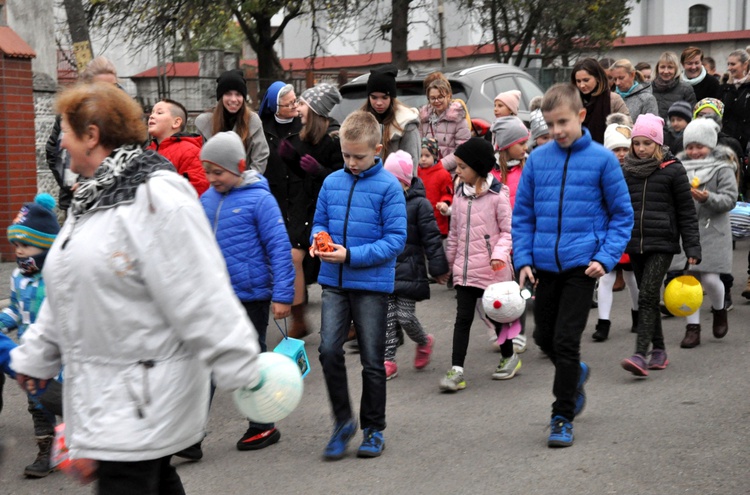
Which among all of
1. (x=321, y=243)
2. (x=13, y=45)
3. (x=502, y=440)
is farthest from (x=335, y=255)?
(x=13, y=45)

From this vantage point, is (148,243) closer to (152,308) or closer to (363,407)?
(152,308)

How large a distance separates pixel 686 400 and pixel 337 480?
2.51 meters

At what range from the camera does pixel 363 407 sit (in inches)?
217

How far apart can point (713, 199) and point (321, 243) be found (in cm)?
394

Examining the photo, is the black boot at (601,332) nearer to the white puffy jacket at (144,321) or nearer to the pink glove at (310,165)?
the pink glove at (310,165)

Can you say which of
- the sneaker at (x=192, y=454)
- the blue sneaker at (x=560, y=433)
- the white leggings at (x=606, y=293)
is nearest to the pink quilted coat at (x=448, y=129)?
the white leggings at (x=606, y=293)

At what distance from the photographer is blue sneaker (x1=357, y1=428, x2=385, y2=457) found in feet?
17.9

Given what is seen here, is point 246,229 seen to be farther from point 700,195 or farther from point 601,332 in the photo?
point 700,195

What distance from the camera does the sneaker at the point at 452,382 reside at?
6.75 m

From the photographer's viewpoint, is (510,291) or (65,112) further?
(510,291)

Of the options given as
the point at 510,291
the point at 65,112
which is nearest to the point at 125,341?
the point at 65,112

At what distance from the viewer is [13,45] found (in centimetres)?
1163

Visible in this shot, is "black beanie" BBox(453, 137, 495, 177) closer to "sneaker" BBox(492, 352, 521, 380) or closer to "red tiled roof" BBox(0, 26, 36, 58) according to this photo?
"sneaker" BBox(492, 352, 521, 380)

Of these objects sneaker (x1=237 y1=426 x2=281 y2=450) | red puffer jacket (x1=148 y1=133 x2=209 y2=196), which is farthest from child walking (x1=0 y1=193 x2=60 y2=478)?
red puffer jacket (x1=148 y1=133 x2=209 y2=196)
